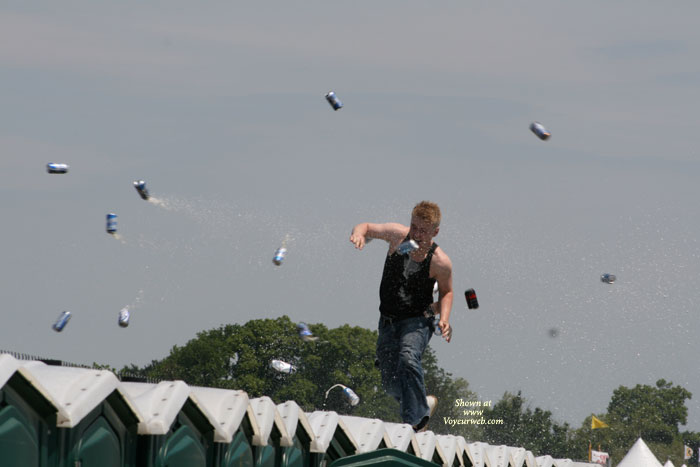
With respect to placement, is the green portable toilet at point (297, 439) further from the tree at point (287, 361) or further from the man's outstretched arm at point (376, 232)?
the tree at point (287, 361)

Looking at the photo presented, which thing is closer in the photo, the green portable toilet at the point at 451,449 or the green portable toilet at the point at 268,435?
the green portable toilet at the point at 268,435

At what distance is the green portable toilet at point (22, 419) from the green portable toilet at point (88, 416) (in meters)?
0.05

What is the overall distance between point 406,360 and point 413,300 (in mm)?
736

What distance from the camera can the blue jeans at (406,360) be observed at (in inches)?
595

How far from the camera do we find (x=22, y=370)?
7.14 meters

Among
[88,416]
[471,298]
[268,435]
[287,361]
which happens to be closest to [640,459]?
[471,298]

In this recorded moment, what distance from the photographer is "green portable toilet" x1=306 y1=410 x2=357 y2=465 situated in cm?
1117

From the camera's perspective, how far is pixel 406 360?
595 inches

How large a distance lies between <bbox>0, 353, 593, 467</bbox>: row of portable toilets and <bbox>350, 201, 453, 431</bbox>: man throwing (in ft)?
11.0

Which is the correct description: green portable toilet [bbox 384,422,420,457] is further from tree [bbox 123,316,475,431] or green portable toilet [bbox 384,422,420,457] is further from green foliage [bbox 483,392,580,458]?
green foliage [bbox 483,392,580,458]

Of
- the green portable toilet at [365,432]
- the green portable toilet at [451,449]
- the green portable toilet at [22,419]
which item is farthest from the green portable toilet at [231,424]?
the green portable toilet at [451,449]

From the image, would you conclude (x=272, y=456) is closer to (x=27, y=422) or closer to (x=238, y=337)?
(x=27, y=422)

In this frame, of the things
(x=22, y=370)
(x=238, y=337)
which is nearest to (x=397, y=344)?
(x=22, y=370)

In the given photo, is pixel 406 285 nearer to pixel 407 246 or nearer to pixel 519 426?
pixel 407 246
